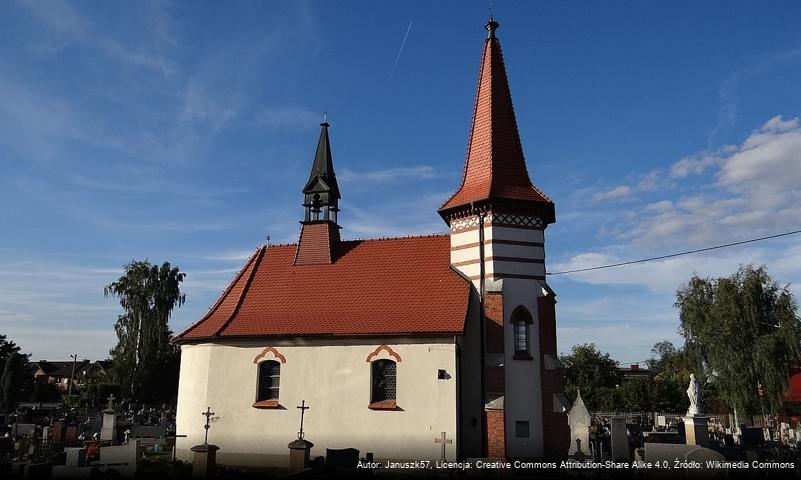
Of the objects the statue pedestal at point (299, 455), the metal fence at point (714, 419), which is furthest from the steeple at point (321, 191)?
the metal fence at point (714, 419)

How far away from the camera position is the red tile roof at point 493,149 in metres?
23.7

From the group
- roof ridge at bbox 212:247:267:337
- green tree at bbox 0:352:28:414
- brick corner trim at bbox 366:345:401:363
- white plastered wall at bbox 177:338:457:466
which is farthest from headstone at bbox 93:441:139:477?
green tree at bbox 0:352:28:414

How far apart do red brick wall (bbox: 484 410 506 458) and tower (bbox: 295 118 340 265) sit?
33.9ft

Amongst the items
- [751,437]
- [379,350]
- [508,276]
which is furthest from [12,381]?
[751,437]

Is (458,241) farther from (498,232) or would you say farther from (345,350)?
(345,350)

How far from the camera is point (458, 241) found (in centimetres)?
2416

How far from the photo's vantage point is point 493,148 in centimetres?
2464

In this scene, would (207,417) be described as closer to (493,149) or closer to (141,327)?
(493,149)

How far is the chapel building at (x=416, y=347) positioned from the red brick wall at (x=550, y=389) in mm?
50

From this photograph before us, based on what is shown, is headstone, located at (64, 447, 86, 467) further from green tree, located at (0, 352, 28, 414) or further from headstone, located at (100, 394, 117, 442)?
green tree, located at (0, 352, 28, 414)

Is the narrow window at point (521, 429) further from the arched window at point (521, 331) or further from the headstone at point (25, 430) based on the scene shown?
the headstone at point (25, 430)

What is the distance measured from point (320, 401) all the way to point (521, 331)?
8.42 m

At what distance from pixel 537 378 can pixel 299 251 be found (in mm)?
12421

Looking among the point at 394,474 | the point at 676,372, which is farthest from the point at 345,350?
the point at 676,372
